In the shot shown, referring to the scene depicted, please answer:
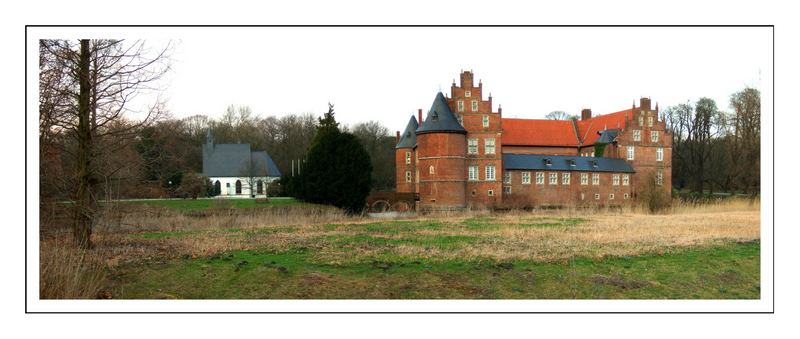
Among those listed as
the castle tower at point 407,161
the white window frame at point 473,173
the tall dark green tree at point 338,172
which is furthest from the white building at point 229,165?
the tall dark green tree at point 338,172

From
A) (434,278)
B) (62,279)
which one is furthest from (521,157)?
(62,279)

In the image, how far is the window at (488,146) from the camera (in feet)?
123

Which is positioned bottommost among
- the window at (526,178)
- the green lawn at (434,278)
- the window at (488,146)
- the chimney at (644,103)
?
the green lawn at (434,278)

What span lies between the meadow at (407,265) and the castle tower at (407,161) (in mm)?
24867

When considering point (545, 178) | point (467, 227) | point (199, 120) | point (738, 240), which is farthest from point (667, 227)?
point (199, 120)

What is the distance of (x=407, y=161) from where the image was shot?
4325cm

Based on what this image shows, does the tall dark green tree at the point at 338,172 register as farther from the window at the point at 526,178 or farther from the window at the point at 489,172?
the window at the point at 526,178

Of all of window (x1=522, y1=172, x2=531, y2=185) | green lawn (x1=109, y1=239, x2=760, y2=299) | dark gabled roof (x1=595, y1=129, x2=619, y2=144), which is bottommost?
green lawn (x1=109, y1=239, x2=760, y2=299)

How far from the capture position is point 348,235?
17.7 meters

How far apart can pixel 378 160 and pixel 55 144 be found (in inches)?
1508

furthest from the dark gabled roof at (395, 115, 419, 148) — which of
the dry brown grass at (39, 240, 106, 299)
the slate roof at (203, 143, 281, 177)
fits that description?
the dry brown grass at (39, 240, 106, 299)

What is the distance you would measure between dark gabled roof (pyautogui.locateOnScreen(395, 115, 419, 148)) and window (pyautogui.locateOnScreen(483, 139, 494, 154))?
23.0 ft

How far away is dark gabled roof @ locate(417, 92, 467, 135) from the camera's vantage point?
3578 cm

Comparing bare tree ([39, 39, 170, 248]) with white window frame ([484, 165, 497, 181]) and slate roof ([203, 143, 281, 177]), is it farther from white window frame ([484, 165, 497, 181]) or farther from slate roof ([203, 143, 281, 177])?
slate roof ([203, 143, 281, 177])
